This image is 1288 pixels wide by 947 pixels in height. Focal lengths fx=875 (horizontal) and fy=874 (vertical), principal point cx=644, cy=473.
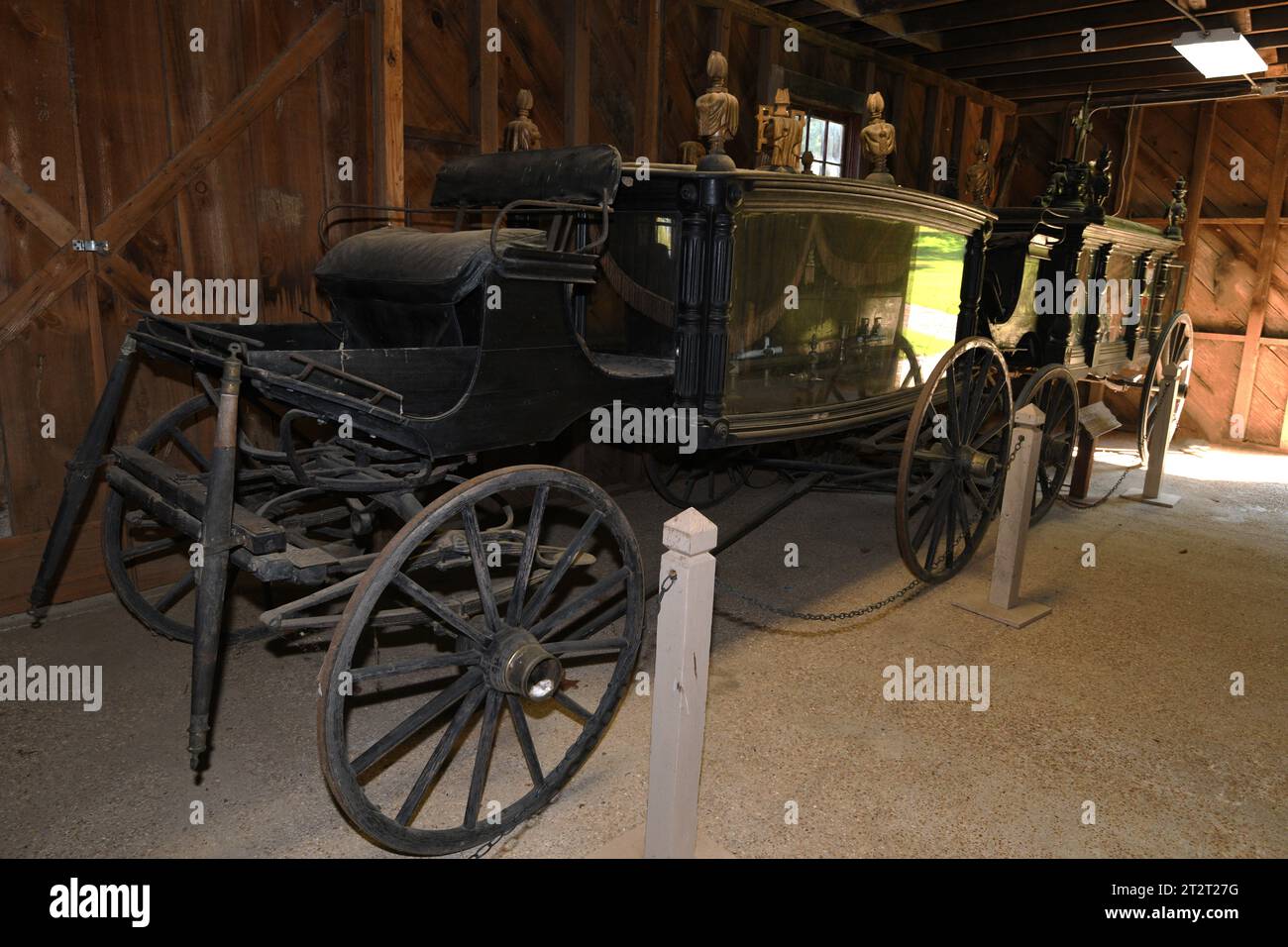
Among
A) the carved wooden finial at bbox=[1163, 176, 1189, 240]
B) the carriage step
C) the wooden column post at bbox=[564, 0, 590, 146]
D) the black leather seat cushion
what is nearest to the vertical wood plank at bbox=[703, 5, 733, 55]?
the wooden column post at bbox=[564, 0, 590, 146]

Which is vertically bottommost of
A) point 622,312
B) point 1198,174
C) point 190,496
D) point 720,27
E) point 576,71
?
point 190,496

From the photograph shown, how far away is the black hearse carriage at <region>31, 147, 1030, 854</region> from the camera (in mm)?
2252

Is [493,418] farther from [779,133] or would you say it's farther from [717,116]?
[779,133]

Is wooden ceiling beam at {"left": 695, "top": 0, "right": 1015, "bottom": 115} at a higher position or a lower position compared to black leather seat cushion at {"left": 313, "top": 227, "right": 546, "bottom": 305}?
higher

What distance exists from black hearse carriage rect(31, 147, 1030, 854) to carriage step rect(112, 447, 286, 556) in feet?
0.04

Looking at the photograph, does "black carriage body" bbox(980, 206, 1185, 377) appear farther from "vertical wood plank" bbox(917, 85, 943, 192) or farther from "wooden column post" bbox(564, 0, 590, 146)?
"wooden column post" bbox(564, 0, 590, 146)

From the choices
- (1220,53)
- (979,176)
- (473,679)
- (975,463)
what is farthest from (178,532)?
(1220,53)

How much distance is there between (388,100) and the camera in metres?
4.02

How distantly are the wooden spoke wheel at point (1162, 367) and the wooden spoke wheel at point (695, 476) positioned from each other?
3.05 m

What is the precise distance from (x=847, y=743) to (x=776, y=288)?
1701 mm

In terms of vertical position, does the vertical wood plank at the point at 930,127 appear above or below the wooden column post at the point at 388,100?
above

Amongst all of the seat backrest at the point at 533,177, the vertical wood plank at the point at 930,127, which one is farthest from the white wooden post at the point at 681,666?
the vertical wood plank at the point at 930,127

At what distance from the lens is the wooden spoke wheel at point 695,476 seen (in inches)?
201

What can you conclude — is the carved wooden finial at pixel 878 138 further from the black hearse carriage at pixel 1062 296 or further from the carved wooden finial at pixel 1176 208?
the carved wooden finial at pixel 1176 208
